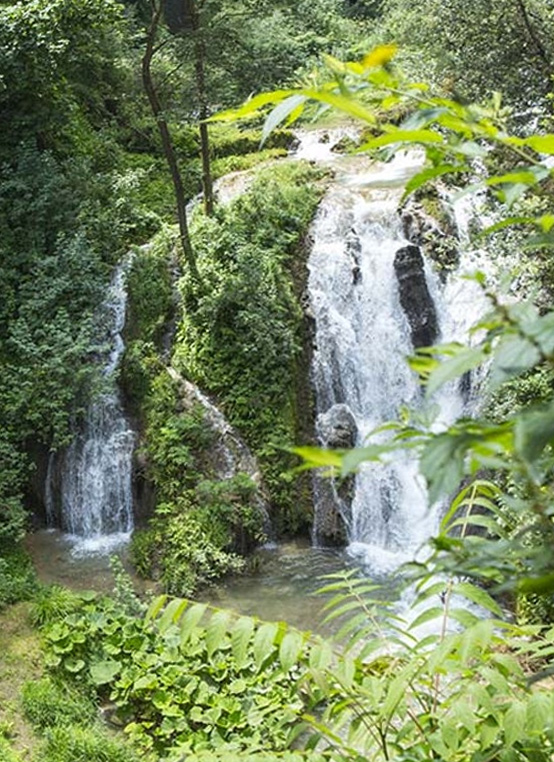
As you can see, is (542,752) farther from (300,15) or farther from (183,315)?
(300,15)

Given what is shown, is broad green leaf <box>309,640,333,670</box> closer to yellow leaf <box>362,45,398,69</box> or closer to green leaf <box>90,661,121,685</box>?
yellow leaf <box>362,45,398,69</box>

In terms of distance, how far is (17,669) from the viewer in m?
6.21

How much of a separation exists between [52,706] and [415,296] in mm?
7075

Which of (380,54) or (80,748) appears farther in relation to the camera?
(80,748)

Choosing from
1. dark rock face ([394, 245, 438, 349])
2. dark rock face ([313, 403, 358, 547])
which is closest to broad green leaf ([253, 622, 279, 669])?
dark rock face ([313, 403, 358, 547])

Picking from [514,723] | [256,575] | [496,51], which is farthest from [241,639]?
[496,51]

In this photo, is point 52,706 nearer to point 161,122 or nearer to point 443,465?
point 443,465

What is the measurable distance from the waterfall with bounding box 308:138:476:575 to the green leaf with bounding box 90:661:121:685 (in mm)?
3384

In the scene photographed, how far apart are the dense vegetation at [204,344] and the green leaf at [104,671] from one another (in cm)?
2

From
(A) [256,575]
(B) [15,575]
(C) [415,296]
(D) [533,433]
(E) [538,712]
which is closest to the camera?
(D) [533,433]

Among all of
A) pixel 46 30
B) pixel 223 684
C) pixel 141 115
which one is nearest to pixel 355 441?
pixel 223 684

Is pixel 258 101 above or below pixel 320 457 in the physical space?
above

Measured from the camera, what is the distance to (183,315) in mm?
10773

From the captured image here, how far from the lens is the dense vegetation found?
5.29 ft
